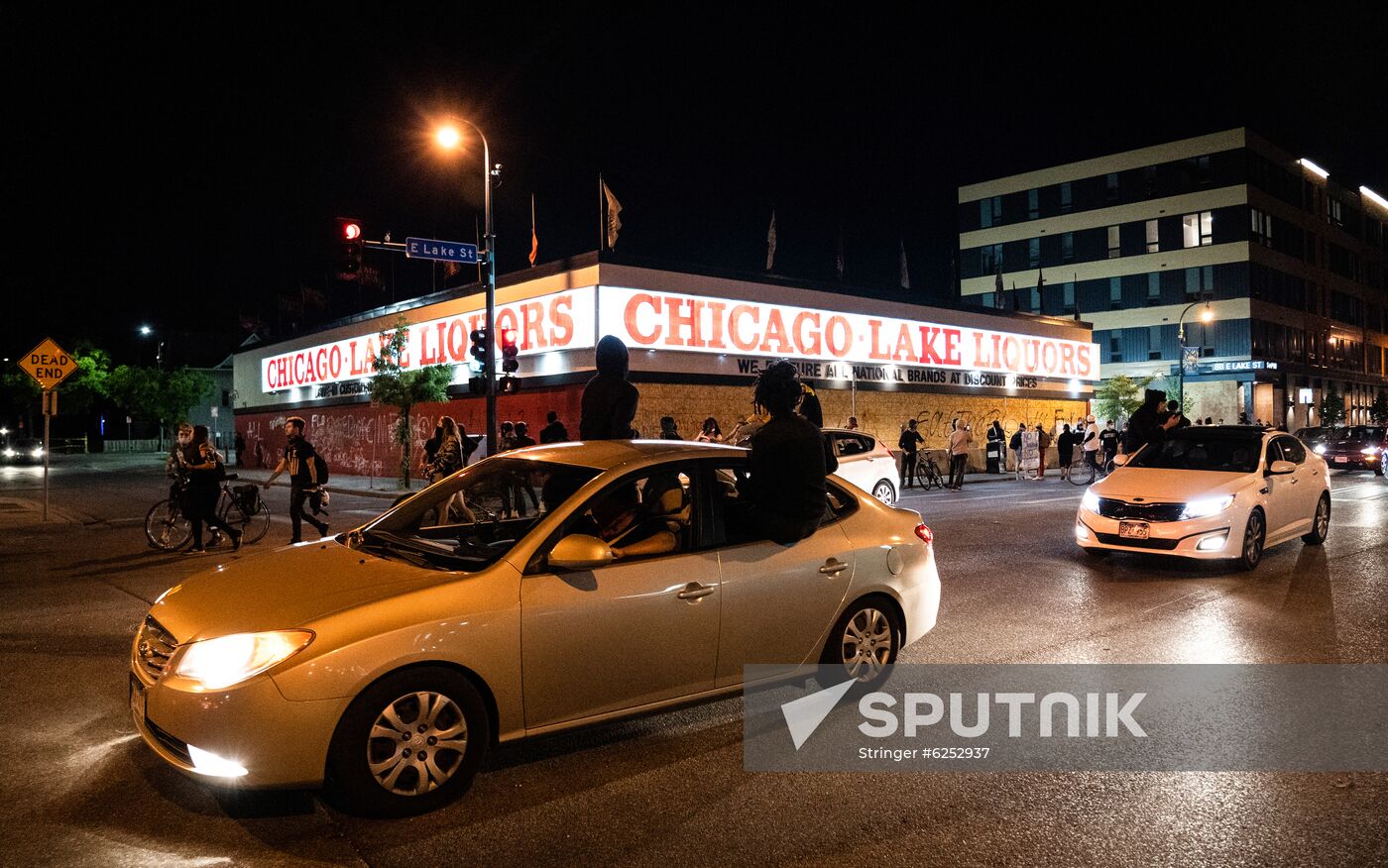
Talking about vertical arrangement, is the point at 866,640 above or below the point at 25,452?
below

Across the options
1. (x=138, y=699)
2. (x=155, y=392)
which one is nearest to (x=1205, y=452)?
(x=138, y=699)

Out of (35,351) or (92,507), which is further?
(92,507)

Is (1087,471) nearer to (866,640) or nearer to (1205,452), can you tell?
(1205,452)

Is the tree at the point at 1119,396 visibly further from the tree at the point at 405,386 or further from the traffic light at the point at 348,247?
the traffic light at the point at 348,247

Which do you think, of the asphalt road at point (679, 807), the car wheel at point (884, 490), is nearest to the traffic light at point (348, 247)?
the car wheel at point (884, 490)

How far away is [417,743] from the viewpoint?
3793mm

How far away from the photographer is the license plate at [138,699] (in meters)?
3.88

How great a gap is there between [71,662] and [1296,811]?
7.11 metres

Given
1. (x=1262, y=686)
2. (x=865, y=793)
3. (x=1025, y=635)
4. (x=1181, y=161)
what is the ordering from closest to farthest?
(x=865, y=793) < (x=1262, y=686) < (x=1025, y=635) < (x=1181, y=161)

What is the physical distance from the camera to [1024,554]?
11.0 meters

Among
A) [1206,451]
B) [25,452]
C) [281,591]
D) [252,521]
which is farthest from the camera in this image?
[25,452]

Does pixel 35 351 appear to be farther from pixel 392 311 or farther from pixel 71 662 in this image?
pixel 392 311

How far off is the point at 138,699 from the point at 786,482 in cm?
316

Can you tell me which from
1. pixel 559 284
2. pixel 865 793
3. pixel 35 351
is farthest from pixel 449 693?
pixel 559 284
